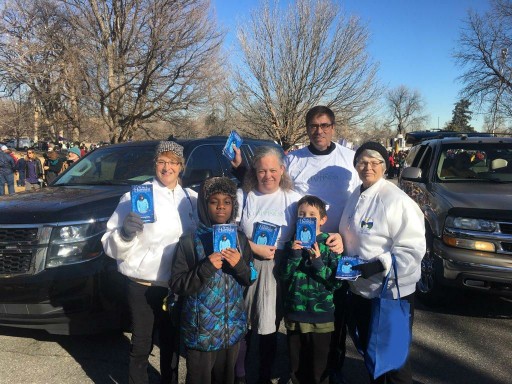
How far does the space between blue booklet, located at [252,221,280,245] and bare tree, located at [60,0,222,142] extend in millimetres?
15582

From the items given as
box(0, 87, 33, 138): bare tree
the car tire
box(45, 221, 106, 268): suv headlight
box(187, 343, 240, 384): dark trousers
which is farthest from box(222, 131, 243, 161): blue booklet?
box(0, 87, 33, 138): bare tree

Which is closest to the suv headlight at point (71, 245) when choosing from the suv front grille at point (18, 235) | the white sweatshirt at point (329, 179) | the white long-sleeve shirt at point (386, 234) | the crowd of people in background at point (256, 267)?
the suv front grille at point (18, 235)

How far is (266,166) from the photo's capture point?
2.87m

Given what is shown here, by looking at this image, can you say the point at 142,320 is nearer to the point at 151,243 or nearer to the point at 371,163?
the point at 151,243

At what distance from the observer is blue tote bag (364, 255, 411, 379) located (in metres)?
2.48

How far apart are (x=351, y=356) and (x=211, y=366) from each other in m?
1.74

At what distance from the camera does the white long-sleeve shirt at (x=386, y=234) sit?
2.54 metres

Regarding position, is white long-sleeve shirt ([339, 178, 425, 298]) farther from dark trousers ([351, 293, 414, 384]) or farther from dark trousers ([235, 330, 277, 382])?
dark trousers ([235, 330, 277, 382])

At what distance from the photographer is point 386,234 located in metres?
2.60

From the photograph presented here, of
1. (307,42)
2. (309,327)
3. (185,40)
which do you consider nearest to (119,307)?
(309,327)

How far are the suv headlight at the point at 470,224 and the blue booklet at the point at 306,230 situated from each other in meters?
2.46

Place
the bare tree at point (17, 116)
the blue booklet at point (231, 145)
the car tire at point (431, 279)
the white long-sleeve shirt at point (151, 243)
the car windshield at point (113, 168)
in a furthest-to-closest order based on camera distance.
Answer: the bare tree at point (17, 116), the car windshield at point (113, 168), the car tire at point (431, 279), the blue booklet at point (231, 145), the white long-sleeve shirt at point (151, 243)

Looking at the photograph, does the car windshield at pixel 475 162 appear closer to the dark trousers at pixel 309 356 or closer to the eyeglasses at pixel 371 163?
the eyeglasses at pixel 371 163

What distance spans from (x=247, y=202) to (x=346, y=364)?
1796mm
